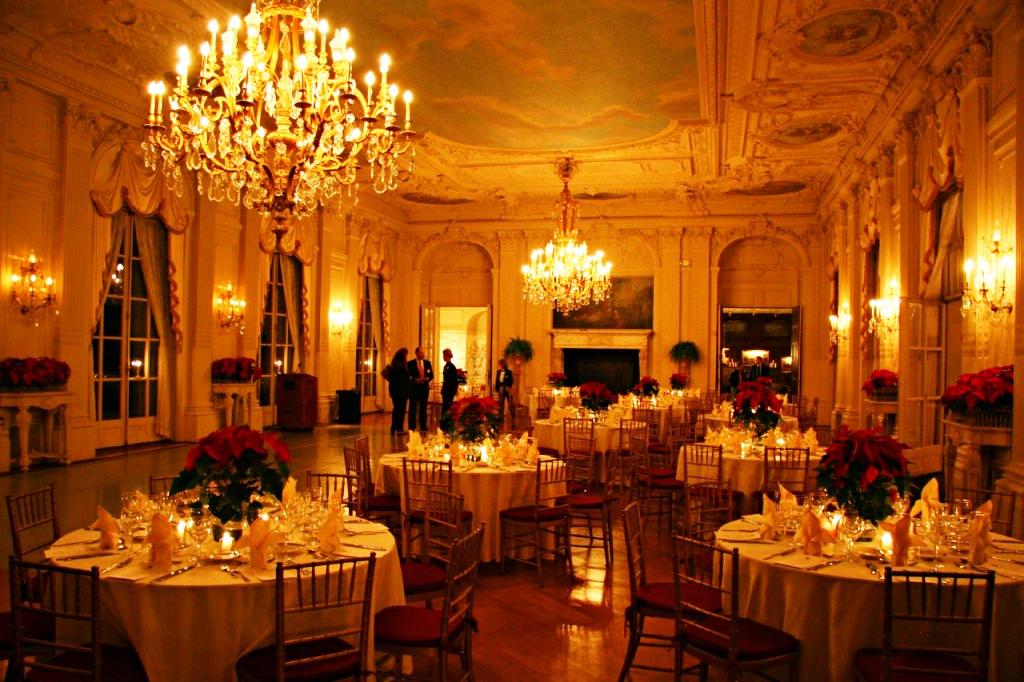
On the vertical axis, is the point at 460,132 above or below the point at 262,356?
above

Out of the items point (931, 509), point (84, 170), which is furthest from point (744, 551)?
point (84, 170)

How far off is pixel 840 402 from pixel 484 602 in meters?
12.0

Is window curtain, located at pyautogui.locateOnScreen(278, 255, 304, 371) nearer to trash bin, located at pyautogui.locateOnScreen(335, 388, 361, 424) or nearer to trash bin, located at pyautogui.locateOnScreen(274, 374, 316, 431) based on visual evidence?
trash bin, located at pyautogui.locateOnScreen(335, 388, 361, 424)

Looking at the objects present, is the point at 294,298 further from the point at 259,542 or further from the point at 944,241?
the point at 259,542

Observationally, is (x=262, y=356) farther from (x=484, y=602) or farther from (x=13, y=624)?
(x=13, y=624)

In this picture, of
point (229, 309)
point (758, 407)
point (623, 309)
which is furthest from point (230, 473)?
point (623, 309)

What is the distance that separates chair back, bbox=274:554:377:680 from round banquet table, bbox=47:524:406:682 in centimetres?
11

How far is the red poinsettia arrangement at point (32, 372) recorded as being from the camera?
9375 mm

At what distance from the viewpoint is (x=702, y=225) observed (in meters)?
19.9

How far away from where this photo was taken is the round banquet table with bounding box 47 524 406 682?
319 cm

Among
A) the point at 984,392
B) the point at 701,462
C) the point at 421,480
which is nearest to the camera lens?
the point at 984,392

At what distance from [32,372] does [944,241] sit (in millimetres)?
10929

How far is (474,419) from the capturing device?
685 cm

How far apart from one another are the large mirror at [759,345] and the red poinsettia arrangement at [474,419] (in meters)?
13.6
